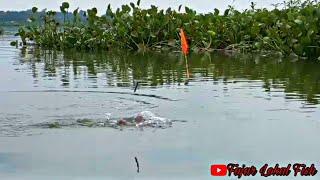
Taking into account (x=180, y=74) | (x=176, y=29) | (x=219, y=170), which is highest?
(x=176, y=29)

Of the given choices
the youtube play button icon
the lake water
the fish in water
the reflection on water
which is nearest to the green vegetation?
the reflection on water

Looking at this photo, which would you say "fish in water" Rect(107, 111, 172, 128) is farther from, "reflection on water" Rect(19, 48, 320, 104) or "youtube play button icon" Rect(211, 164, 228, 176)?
"reflection on water" Rect(19, 48, 320, 104)

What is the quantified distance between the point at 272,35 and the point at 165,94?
7250 mm

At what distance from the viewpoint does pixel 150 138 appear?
16.3ft

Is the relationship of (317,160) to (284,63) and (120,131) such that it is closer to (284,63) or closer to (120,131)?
(120,131)

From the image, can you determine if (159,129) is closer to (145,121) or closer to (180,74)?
(145,121)

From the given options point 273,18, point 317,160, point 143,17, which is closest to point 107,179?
point 317,160

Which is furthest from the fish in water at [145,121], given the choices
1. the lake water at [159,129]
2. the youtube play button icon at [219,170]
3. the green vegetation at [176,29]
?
the green vegetation at [176,29]

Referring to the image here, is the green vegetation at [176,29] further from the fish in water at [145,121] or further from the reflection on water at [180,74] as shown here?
the fish in water at [145,121]

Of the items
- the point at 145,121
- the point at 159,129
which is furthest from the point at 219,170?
the point at 145,121

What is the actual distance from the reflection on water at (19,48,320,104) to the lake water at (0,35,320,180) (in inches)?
0.7

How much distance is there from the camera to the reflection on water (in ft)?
27.3

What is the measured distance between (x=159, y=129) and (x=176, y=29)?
38.6 ft

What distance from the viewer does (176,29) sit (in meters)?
17.0
